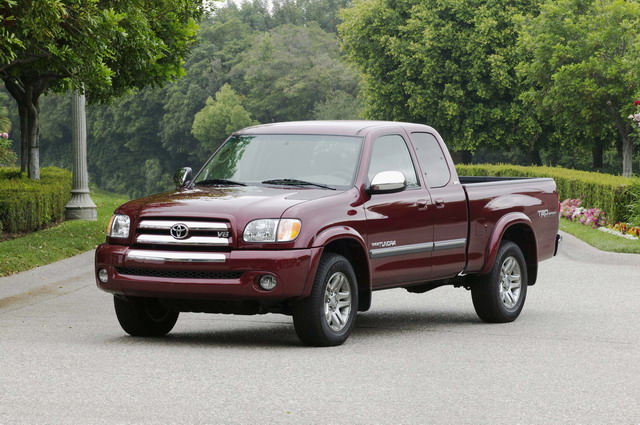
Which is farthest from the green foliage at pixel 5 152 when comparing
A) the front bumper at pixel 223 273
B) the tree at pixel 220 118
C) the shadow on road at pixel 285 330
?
the tree at pixel 220 118

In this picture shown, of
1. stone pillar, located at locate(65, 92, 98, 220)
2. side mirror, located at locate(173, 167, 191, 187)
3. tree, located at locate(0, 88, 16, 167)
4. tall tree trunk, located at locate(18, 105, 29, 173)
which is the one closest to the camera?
side mirror, located at locate(173, 167, 191, 187)

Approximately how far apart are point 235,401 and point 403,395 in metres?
1.10

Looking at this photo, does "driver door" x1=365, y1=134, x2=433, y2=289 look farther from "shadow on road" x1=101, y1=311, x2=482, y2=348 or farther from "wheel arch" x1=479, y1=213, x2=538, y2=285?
"wheel arch" x1=479, y1=213, x2=538, y2=285

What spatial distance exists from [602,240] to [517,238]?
9.14 m

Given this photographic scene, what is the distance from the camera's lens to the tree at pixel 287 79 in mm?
111500

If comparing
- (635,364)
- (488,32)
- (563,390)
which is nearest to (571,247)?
(635,364)

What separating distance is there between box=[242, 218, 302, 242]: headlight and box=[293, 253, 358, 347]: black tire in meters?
0.43

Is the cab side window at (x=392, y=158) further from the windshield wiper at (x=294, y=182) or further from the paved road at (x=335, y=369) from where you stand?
the paved road at (x=335, y=369)

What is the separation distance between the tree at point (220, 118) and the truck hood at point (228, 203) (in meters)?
97.0

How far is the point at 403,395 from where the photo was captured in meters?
7.67

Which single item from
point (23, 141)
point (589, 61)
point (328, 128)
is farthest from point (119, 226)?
point (589, 61)

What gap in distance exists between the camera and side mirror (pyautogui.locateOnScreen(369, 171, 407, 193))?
10.2 m

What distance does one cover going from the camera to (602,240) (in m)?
21.3

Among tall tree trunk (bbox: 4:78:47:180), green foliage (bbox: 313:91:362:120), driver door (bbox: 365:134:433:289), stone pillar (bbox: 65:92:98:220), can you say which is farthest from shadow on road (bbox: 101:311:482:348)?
green foliage (bbox: 313:91:362:120)
